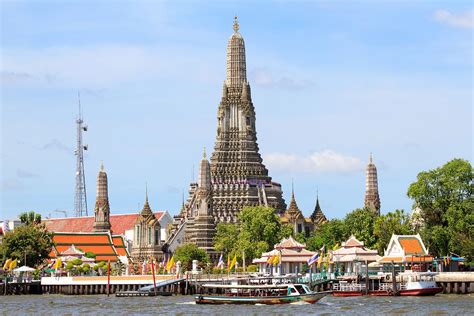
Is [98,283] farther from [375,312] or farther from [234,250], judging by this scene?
[375,312]

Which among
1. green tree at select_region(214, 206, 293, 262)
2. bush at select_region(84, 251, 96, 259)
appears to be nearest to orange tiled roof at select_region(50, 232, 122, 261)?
bush at select_region(84, 251, 96, 259)

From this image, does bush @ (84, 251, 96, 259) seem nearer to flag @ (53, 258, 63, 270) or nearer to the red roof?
flag @ (53, 258, 63, 270)

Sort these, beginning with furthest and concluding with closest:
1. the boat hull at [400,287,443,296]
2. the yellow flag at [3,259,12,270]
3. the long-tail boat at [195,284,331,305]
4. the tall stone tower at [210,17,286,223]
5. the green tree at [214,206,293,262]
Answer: the tall stone tower at [210,17,286,223] → the green tree at [214,206,293,262] → the yellow flag at [3,259,12,270] → the boat hull at [400,287,443,296] → the long-tail boat at [195,284,331,305]

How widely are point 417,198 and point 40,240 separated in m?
38.6

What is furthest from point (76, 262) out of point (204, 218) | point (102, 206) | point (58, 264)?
point (102, 206)

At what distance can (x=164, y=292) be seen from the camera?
122 m

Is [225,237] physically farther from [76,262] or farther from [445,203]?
[445,203]

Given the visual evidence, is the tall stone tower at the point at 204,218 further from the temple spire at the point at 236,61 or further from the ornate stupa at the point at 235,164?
the temple spire at the point at 236,61

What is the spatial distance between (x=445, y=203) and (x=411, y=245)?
859 cm

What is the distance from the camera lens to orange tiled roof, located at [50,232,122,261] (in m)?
159

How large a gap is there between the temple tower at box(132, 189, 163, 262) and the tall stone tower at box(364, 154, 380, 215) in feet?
84.4

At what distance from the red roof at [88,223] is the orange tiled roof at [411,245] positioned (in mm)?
67799

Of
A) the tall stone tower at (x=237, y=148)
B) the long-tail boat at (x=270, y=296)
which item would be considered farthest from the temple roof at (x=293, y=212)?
the long-tail boat at (x=270, y=296)

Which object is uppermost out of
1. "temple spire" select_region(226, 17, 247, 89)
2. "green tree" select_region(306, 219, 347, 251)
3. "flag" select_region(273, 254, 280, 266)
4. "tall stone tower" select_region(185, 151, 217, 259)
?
"temple spire" select_region(226, 17, 247, 89)
